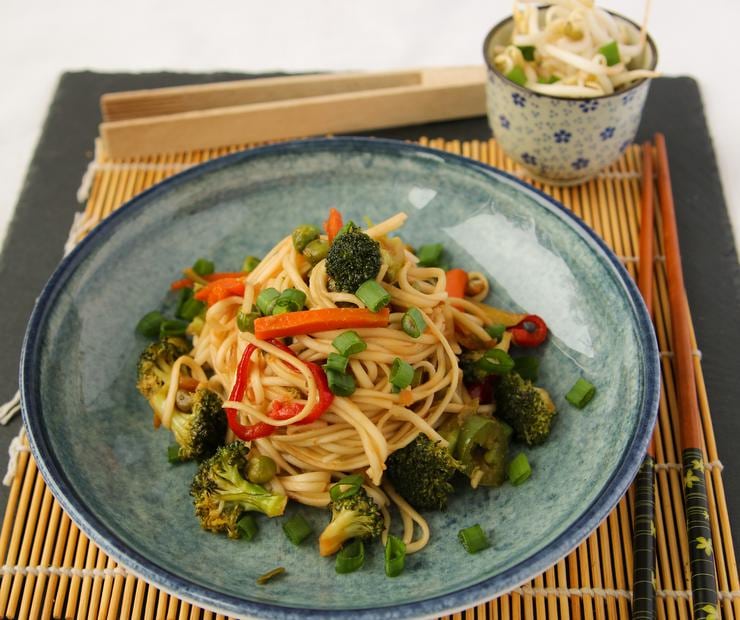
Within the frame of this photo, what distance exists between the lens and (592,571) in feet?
10.9

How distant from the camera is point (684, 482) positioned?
3445 millimetres

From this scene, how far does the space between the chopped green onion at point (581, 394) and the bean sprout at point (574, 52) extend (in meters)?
1.85

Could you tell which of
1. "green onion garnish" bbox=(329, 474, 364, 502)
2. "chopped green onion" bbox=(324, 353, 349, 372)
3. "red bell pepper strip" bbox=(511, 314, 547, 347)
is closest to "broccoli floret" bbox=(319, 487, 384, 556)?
"green onion garnish" bbox=(329, 474, 364, 502)

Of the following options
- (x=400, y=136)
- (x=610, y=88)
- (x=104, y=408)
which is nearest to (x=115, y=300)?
(x=104, y=408)

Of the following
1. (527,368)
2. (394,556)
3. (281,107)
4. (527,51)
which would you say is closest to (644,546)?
(527,368)

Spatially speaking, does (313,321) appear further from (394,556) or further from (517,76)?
(517,76)

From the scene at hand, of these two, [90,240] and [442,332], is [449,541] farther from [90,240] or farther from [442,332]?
[90,240]

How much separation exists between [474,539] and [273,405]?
103cm

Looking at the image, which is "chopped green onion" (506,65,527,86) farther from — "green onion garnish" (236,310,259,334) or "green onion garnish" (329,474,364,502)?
"green onion garnish" (329,474,364,502)

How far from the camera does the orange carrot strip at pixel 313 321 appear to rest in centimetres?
326

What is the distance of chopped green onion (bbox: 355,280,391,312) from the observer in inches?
128

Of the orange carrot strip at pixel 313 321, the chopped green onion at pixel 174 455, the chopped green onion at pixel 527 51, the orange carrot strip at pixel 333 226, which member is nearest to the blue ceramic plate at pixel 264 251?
the chopped green onion at pixel 174 455

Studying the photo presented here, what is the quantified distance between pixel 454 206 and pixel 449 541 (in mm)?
1817

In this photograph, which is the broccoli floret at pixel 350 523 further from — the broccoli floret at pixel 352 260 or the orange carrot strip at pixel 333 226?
the orange carrot strip at pixel 333 226
